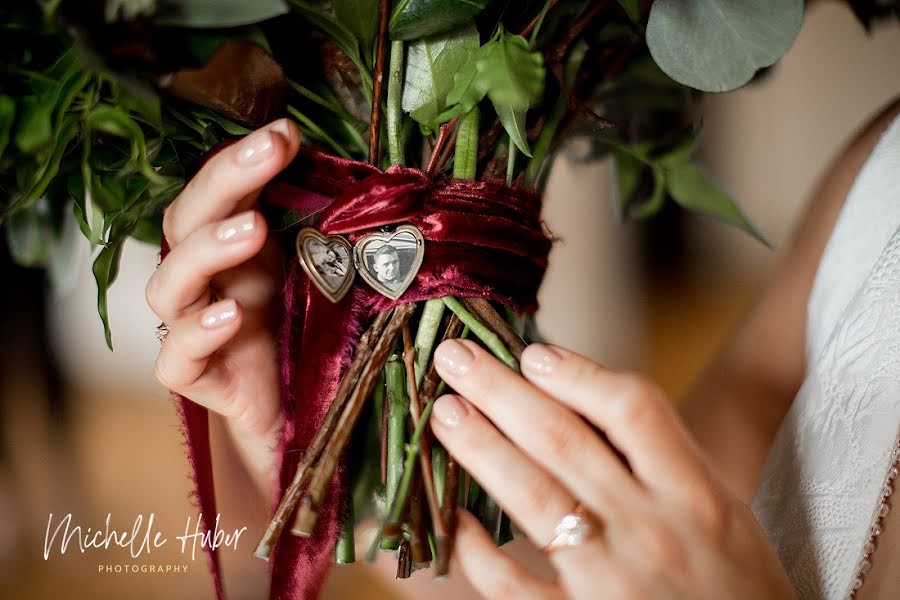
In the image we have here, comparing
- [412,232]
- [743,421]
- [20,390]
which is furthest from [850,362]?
[20,390]

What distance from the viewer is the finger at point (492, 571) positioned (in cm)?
39

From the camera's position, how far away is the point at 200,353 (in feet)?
1.37

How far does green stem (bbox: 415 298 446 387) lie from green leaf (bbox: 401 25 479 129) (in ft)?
0.41

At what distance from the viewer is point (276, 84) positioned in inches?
15.9

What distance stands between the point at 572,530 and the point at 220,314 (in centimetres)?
25

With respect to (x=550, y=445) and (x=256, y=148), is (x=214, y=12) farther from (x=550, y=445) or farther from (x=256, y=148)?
(x=550, y=445)

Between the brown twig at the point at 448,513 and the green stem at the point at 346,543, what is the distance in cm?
8

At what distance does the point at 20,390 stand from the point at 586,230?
3.15 feet

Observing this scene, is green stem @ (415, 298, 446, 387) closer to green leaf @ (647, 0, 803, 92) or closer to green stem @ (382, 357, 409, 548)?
green stem @ (382, 357, 409, 548)

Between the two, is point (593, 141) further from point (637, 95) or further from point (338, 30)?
point (338, 30)

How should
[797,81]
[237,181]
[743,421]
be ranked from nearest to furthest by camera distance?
[237,181] < [743,421] < [797,81]

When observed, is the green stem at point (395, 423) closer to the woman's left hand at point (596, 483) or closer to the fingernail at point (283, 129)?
the woman's left hand at point (596, 483)

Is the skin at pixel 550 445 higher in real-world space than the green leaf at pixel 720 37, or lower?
lower

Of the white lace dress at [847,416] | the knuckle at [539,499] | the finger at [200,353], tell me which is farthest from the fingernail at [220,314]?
the white lace dress at [847,416]
